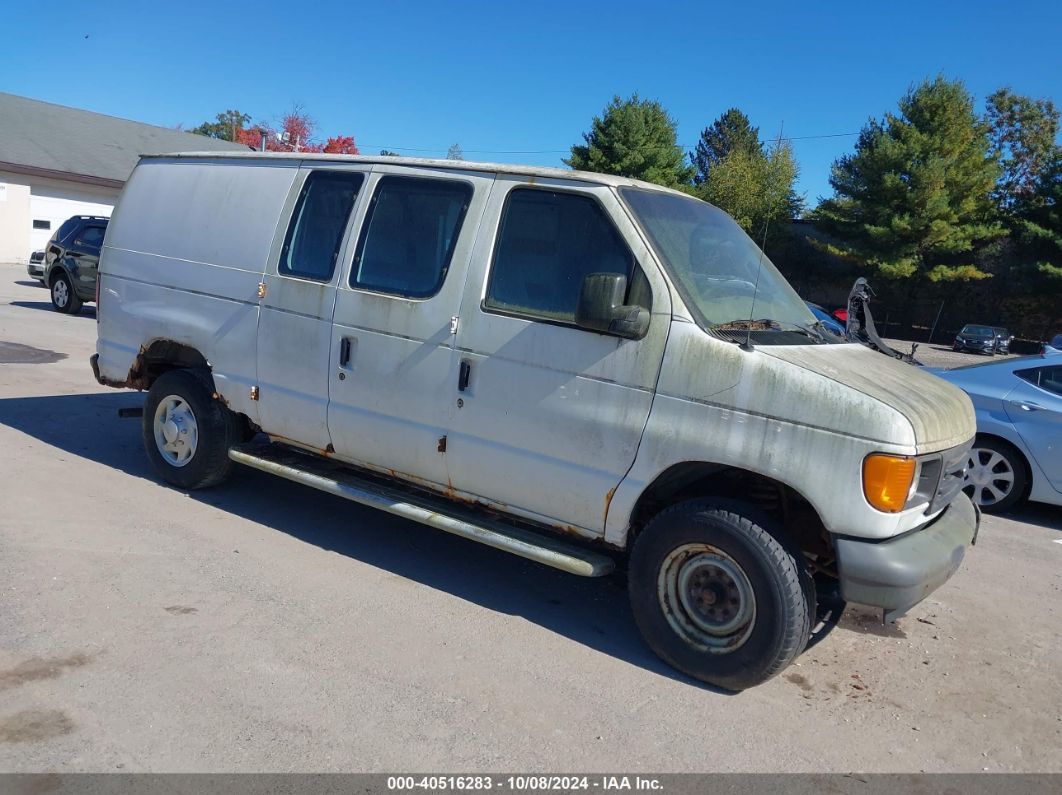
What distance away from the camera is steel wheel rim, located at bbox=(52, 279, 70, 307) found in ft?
56.7

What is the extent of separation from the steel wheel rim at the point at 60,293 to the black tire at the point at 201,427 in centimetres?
1267

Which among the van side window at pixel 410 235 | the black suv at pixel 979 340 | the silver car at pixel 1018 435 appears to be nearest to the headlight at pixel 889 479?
the van side window at pixel 410 235

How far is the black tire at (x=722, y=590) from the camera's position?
3980 mm

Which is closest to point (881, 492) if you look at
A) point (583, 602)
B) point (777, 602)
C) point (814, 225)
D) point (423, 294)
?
point (777, 602)

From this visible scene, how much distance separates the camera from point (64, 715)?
355 cm

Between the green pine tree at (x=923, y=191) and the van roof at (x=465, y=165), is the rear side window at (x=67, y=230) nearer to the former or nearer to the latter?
the van roof at (x=465, y=165)

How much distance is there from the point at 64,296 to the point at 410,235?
14807 mm

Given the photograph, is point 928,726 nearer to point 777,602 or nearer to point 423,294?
point 777,602

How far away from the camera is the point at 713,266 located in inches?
184

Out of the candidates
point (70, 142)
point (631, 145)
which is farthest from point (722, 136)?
point (70, 142)

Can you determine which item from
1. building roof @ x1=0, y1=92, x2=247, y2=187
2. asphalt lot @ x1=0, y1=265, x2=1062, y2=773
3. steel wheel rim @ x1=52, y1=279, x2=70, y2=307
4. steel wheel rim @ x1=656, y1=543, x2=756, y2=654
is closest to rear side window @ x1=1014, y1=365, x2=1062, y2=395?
asphalt lot @ x1=0, y1=265, x2=1062, y2=773

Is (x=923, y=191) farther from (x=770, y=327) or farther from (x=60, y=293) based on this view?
(x=770, y=327)
